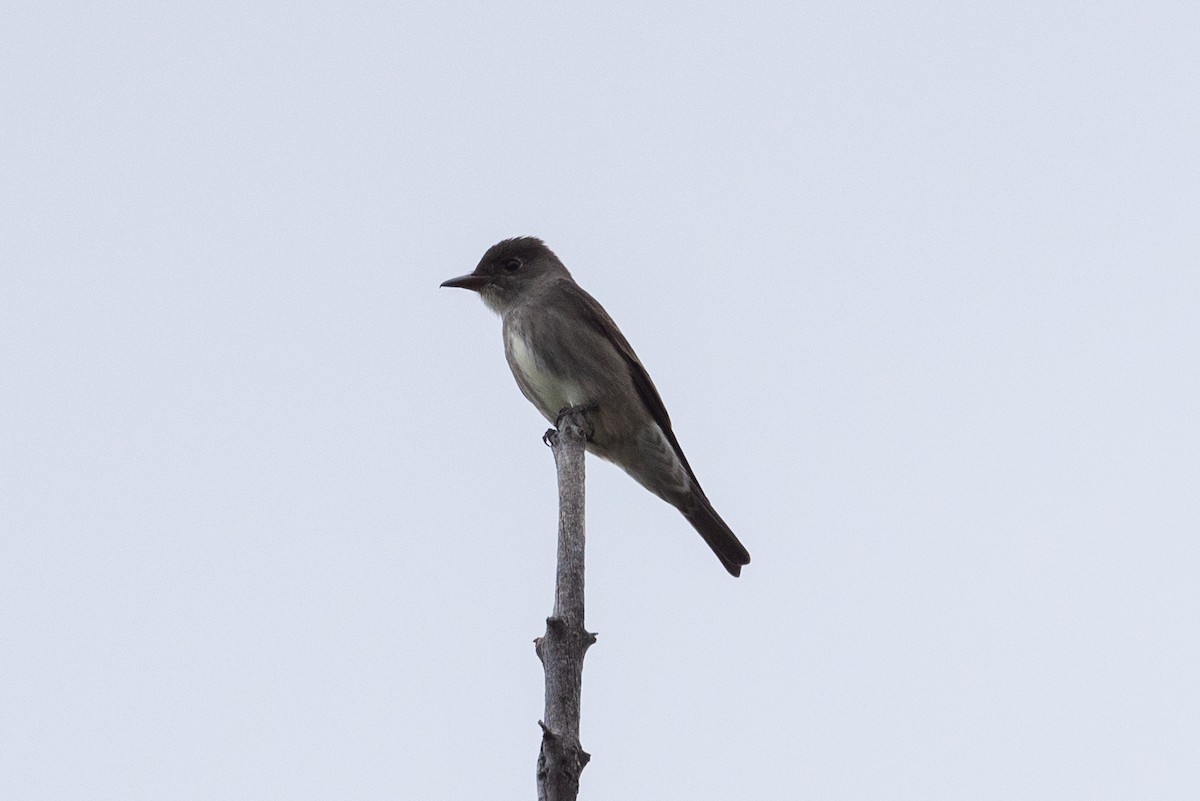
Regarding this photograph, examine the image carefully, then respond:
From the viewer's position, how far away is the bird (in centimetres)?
827

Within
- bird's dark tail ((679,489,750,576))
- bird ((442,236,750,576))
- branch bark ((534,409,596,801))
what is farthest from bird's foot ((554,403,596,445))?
branch bark ((534,409,596,801))

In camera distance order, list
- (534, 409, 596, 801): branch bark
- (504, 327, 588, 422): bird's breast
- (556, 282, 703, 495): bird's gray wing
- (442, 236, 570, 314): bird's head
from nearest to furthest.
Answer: (534, 409, 596, 801): branch bark
(504, 327, 588, 422): bird's breast
(556, 282, 703, 495): bird's gray wing
(442, 236, 570, 314): bird's head

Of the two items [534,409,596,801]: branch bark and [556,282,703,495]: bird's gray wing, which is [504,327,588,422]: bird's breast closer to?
[556,282,703,495]: bird's gray wing

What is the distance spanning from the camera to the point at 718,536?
8.90 m

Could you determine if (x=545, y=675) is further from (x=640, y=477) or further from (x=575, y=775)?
(x=640, y=477)

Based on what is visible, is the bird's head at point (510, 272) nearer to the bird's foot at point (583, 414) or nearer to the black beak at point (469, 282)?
the black beak at point (469, 282)

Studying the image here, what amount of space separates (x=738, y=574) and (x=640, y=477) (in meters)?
0.88

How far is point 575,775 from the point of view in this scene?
3781mm

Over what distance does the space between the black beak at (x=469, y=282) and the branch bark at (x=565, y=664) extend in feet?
14.5

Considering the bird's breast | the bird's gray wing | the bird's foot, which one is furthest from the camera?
the bird's gray wing

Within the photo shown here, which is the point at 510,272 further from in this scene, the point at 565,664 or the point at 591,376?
the point at 565,664

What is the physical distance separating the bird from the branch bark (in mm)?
3295

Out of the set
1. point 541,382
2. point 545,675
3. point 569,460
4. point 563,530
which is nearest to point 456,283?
point 541,382

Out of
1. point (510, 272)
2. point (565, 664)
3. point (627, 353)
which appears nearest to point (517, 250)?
point (510, 272)
